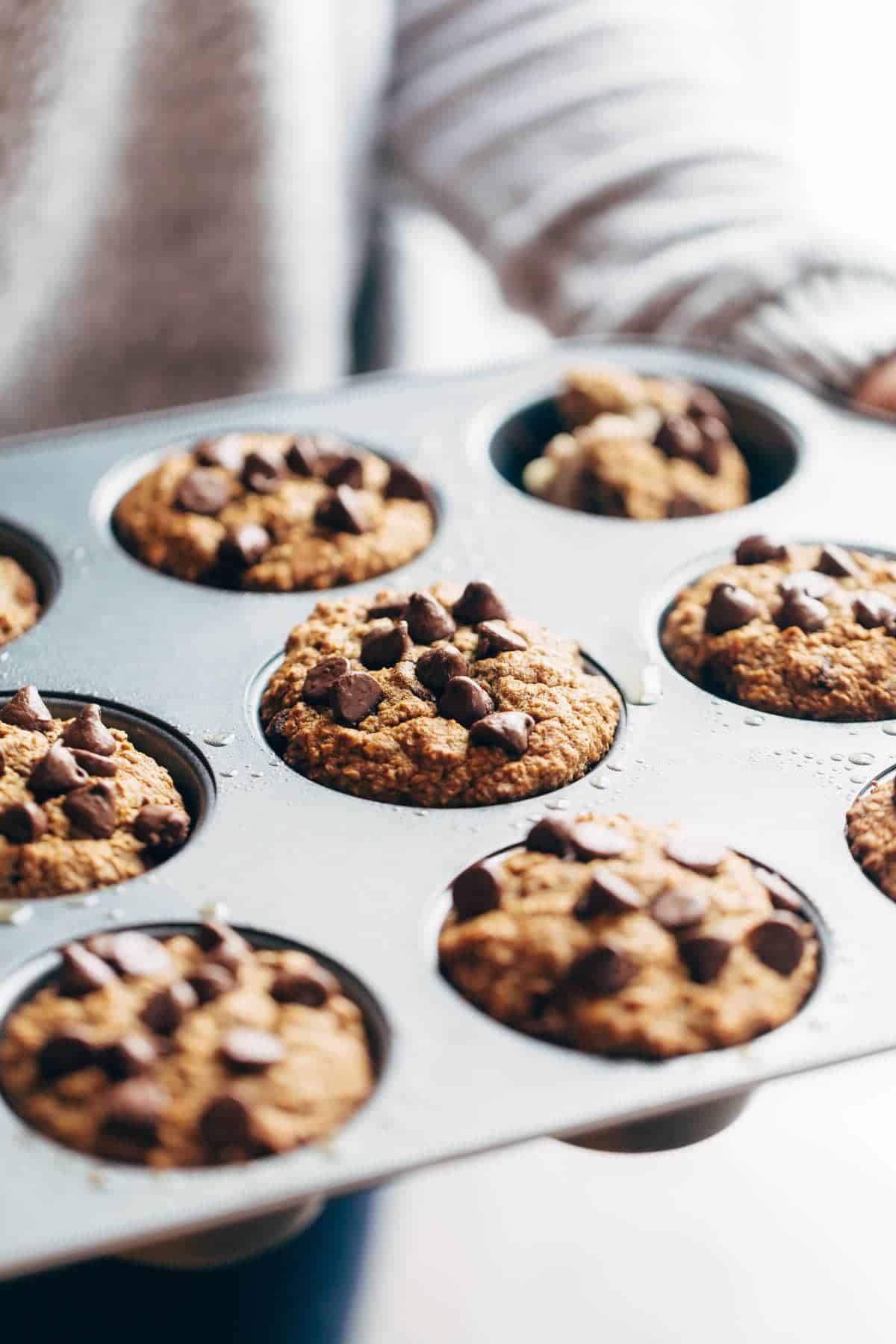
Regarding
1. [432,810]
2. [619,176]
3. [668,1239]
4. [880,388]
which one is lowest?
[668,1239]

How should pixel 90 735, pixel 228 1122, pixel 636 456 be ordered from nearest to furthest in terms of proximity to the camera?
1. pixel 228 1122
2. pixel 90 735
3. pixel 636 456

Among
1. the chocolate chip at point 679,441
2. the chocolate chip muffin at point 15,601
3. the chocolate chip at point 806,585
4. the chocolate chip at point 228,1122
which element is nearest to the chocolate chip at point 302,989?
the chocolate chip at point 228,1122

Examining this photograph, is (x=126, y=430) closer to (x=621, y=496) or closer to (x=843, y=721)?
(x=621, y=496)

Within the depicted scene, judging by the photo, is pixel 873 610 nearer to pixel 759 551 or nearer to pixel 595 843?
pixel 759 551

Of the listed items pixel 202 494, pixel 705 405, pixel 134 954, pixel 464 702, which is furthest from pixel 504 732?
pixel 705 405

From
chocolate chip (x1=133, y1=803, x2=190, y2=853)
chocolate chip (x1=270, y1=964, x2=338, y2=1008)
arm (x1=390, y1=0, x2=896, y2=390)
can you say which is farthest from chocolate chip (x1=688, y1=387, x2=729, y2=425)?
chocolate chip (x1=270, y1=964, x2=338, y2=1008)

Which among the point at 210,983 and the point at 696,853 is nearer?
the point at 210,983
